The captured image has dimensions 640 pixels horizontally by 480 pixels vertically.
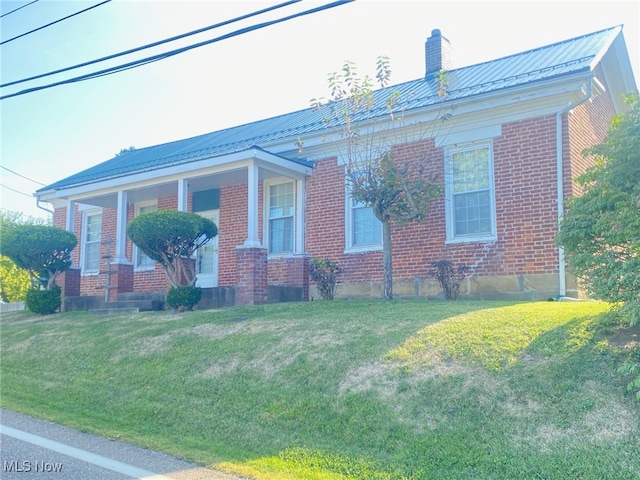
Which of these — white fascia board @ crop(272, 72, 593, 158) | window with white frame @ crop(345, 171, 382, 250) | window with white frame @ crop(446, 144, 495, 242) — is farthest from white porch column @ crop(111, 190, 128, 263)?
window with white frame @ crop(446, 144, 495, 242)

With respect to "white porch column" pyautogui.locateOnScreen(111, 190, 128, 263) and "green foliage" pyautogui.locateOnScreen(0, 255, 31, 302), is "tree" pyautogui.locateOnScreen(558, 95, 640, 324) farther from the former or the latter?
"green foliage" pyautogui.locateOnScreen(0, 255, 31, 302)

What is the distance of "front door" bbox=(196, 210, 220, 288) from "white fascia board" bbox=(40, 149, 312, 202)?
176cm

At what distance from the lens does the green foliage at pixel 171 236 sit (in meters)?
11.7

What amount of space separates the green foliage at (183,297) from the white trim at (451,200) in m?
4.96

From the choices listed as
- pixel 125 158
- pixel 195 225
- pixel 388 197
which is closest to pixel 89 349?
pixel 195 225

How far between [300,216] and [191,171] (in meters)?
2.64

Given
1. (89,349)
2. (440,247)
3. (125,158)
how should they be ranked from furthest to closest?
1. (125,158)
2. (440,247)
3. (89,349)

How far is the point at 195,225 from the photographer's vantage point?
11977 millimetres

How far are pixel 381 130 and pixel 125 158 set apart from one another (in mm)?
12231

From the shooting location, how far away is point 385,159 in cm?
1116

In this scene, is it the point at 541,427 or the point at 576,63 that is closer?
the point at 541,427

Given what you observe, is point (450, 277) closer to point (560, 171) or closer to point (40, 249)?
point (560, 171)

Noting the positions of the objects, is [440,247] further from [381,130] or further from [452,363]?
[452,363]

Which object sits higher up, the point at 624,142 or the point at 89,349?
the point at 624,142
